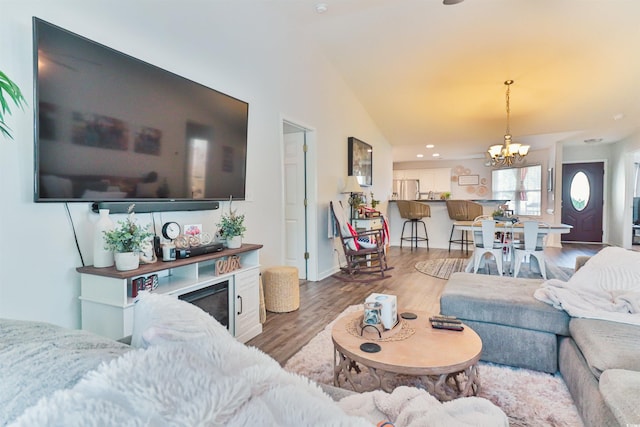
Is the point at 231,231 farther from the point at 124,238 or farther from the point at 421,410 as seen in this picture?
the point at 421,410

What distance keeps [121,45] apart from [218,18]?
107cm

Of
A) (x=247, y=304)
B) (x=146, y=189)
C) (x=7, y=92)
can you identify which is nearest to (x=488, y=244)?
(x=247, y=304)

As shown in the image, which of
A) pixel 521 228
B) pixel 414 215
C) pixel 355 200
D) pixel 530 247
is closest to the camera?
pixel 530 247

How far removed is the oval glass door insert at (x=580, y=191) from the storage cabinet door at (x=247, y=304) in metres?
8.84

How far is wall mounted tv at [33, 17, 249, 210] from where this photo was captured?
1.69 meters

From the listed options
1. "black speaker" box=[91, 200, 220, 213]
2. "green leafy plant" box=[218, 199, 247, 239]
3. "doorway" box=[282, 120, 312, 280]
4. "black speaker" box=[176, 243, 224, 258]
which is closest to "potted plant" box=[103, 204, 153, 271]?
"black speaker" box=[91, 200, 220, 213]

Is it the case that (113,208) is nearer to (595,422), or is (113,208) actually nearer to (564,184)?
(595,422)

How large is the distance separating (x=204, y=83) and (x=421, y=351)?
2.58m

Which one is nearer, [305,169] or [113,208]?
[113,208]

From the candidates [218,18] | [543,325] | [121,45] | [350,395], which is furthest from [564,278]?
[121,45]

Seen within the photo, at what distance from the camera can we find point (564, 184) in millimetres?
8383

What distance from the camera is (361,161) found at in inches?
229

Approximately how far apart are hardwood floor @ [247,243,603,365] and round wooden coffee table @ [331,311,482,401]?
2.13 ft

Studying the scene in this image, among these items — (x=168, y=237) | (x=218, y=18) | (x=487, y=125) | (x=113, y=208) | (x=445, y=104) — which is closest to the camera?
(x=113, y=208)
